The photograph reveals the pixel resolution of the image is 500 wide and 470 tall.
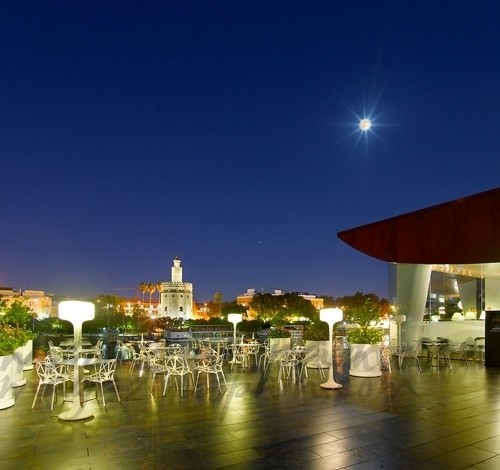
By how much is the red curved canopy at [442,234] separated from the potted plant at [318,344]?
3.57 meters

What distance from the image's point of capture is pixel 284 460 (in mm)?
4375

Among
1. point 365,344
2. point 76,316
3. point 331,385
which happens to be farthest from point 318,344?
point 76,316

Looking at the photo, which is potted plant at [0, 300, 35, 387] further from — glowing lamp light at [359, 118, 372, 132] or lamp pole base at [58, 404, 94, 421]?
glowing lamp light at [359, 118, 372, 132]

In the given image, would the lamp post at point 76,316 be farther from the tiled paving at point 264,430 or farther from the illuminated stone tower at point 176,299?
the illuminated stone tower at point 176,299

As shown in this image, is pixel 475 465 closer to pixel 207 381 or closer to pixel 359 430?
pixel 359 430

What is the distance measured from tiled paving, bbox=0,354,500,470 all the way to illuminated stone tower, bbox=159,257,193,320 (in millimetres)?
108582

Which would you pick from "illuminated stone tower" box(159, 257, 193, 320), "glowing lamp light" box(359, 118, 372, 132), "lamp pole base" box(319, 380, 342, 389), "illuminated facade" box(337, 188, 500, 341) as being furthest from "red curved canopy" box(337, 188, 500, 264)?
"illuminated stone tower" box(159, 257, 193, 320)

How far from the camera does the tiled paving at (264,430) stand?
4387 mm

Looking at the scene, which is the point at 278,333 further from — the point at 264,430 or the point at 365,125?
the point at 365,125

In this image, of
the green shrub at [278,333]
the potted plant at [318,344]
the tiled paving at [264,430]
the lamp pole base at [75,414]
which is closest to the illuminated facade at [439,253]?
the potted plant at [318,344]

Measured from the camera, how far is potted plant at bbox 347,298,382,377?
9.73 metres

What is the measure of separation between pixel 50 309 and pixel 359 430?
5924 inches

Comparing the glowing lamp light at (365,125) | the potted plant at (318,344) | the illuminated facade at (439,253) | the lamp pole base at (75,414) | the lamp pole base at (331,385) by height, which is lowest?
the lamp pole base at (331,385)

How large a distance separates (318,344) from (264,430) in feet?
18.7
